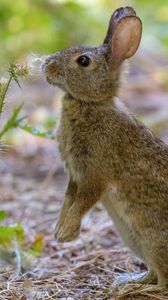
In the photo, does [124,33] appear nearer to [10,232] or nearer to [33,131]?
[33,131]

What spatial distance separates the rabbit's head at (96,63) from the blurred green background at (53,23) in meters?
5.17

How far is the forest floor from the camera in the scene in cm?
440

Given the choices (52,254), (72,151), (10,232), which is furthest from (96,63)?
(52,254)

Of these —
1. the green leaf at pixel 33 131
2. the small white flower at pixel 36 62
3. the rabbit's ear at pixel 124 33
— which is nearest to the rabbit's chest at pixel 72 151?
the green leaf at pixel 33 131

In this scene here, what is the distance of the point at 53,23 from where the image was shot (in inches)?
400

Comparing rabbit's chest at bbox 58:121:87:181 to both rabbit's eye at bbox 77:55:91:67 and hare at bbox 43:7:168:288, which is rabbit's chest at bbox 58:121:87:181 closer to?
hare at bbox 43:7:168:288

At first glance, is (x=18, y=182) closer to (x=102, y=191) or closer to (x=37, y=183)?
(x=37, y=183)

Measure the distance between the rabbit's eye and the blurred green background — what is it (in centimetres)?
524

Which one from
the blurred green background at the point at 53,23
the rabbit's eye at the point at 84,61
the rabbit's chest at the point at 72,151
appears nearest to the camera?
the rabbit's chest at the point at 72,151

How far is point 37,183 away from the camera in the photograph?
287 inches

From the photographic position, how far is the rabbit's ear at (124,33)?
4633mm

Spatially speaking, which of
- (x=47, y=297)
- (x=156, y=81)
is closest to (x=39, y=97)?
(x=156, y=81)

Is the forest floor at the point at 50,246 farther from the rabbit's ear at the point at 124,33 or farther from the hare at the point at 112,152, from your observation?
the rabbit's ear at the point at 124,33

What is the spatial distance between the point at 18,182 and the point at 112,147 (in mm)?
2827
